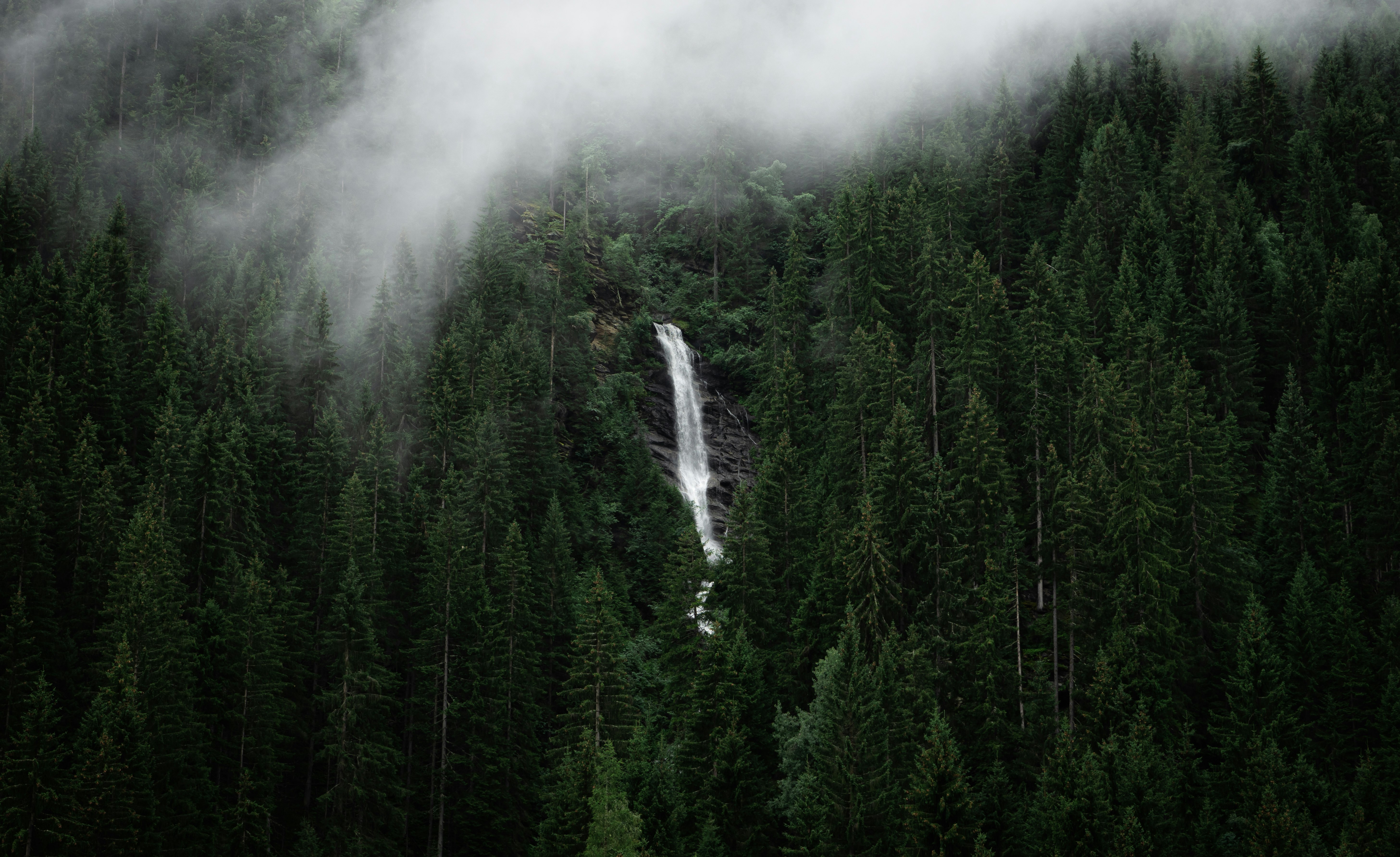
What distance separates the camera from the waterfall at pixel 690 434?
281ft

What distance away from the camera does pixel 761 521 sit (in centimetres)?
6116

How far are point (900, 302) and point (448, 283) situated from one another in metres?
37.4

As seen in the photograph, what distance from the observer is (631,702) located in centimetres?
6000

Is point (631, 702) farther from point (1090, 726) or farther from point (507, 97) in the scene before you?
point (507, 97)

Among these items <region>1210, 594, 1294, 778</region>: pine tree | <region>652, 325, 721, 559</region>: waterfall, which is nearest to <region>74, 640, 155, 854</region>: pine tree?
<region>652, 325, 721, 559</region>: waterfall

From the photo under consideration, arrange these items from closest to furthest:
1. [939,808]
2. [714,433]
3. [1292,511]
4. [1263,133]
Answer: [939,808]
[1292,511]
[714,433]
[1263,133]

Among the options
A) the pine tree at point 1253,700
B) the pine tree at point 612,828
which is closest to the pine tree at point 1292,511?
the pine tree at point 1253,700

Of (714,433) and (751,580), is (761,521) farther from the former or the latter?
(714,433)

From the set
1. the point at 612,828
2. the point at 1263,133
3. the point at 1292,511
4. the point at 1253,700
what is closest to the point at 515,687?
the point at 612,828

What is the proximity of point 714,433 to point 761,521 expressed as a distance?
32.1 meters

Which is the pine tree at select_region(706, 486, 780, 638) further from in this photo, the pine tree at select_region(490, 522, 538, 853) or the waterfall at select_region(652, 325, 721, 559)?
the waterfall at select_region(652, 325, 721, 559)

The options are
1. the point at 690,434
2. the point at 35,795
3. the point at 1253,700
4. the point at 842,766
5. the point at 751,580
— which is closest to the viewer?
the point at 842,766

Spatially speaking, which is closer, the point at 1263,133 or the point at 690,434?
the point at 690,434

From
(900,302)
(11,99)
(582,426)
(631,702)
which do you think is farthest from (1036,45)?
(11,99)
